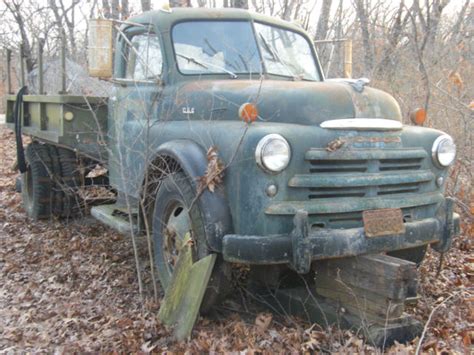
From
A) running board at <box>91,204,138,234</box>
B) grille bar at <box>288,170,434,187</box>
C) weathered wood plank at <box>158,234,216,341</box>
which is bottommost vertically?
weathered wood plank at <box>158,234,216,341</box>

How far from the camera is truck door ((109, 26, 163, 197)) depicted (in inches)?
193

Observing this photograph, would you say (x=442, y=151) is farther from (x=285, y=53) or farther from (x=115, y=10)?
(x=115, y=10)

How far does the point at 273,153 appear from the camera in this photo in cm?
355

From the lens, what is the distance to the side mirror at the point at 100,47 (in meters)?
4.50

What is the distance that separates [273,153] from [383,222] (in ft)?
2.93

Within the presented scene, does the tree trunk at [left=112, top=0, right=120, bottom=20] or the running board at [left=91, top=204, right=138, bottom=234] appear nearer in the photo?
the running board at [left=91, top=204, right=138, bottom=234]

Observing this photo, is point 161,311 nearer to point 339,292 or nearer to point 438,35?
point 339,292

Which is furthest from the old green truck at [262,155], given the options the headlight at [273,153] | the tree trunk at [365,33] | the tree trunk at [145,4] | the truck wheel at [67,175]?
the tree trunk at [145,4]

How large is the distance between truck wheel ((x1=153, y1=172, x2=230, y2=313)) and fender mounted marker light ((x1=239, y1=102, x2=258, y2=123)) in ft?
2.07

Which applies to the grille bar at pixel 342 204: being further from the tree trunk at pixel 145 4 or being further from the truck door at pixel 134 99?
the tree trunk at pixel 145 4

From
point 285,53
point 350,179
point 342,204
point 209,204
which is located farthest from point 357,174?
point 285,53

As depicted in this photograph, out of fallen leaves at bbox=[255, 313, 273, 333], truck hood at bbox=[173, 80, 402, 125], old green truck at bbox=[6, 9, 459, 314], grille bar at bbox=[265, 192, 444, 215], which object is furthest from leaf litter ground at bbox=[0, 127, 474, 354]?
truck hood at bbox=[173, 80, 402, 125]

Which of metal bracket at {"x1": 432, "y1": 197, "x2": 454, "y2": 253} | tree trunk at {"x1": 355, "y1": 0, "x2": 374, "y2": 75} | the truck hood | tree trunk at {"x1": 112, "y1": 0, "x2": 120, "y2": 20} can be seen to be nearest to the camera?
the truck hood

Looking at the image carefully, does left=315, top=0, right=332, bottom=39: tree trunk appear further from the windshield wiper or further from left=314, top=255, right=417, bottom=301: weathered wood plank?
left=314, top=255, right=417, bottom=301: weathered wood plank
